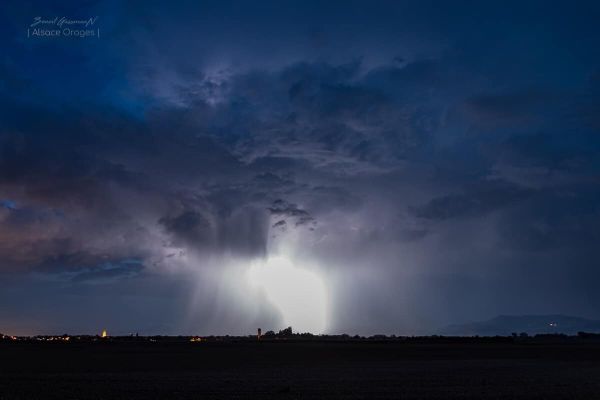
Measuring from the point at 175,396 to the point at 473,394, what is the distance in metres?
17.2

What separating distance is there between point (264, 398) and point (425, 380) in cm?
1675

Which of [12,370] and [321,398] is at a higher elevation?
[12,370]

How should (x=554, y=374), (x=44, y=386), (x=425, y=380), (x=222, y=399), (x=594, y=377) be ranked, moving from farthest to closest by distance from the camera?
1. (x=554, y=374)
2. (x=594, y=377)
3. (x=425, y=380)
4. (x=44, y=386)
5. (x=222, y=399)

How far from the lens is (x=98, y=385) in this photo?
141 ft

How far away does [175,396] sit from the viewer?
1443 inches

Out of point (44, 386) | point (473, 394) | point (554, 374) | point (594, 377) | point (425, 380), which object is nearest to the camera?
point (473, 394)

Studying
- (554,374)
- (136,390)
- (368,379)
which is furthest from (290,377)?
(554,374)

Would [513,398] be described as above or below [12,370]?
below

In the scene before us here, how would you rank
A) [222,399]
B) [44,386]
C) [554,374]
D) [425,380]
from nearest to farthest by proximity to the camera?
[222,399] → [44,386] → [425,380] → [554,374]

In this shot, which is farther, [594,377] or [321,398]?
[594,377]

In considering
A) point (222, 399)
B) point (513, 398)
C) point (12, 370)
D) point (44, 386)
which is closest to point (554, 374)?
Result: point (513, 398)

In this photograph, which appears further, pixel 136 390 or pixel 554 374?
pixel 554 374

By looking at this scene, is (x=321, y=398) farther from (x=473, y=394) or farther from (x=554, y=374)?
(x=554, y=374)

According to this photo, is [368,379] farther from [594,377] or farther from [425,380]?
[594,377]
